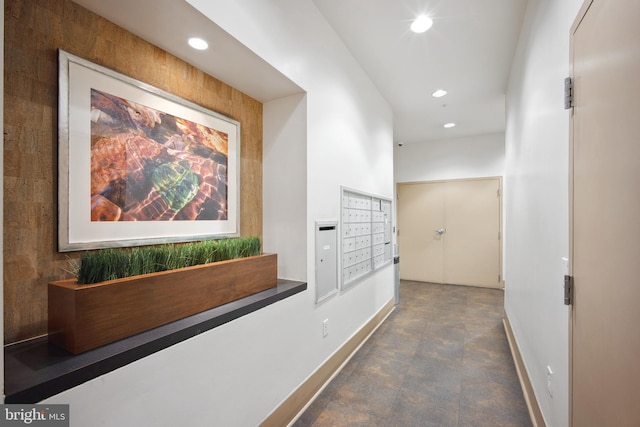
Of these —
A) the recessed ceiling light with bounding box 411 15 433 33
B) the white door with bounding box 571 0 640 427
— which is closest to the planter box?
the white door with bounding box 571 0 640 427

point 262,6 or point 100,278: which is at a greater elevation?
point 262,6

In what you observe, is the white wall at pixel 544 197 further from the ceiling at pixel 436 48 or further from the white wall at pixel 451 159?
the white wall at pixel 451 159

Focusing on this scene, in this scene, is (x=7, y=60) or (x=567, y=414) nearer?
(x=7, y=60)

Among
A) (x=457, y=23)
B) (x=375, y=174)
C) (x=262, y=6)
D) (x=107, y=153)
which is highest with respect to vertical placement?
(x=457, y=23)

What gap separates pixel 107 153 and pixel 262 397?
139 centimetres

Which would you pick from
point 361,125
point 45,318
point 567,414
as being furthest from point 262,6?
point 567,414

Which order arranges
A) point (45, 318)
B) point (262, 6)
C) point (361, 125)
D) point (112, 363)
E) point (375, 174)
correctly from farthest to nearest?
point (375, 174), point (361, 125), point (262, 6), point (45, 318), point (112, 363)

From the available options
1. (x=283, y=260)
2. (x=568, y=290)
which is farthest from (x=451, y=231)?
(x=568, y=290)

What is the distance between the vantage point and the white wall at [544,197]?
3.99ft

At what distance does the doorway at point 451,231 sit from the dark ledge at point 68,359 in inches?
187

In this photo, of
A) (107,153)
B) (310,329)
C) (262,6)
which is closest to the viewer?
(107,153)

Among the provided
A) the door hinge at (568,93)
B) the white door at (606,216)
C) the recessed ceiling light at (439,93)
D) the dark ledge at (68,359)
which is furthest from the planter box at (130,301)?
the recessed ceiling light at (439,93)

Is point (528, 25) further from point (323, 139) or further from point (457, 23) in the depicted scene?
point (323, 139)

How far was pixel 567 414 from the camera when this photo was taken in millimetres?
1142
